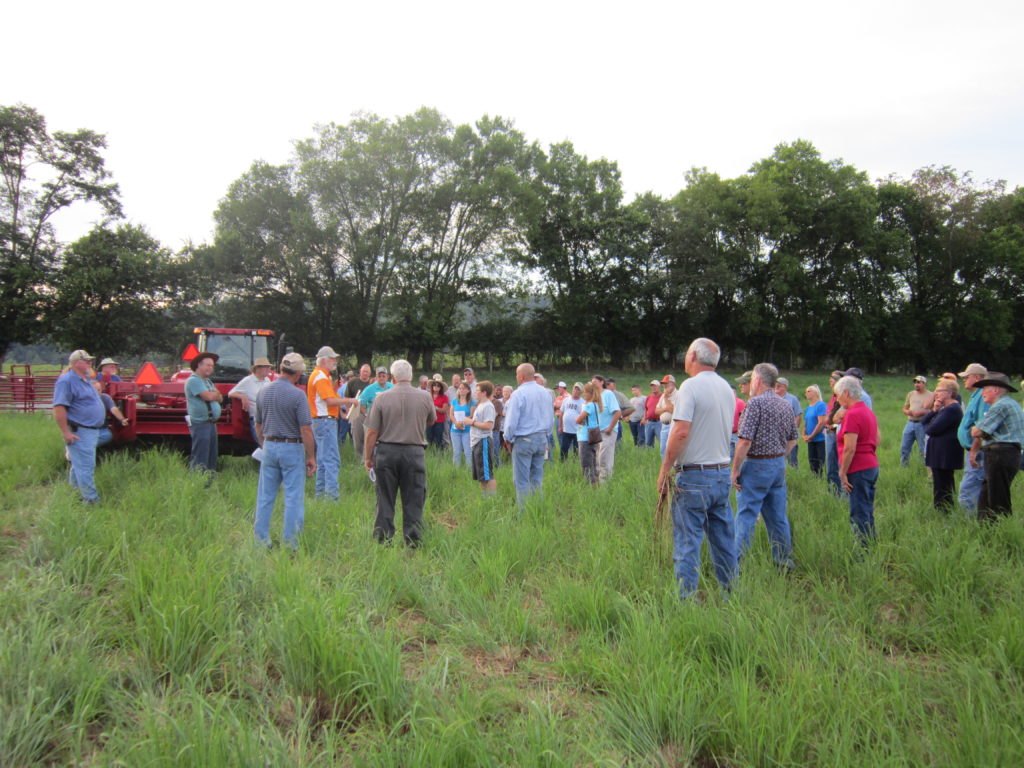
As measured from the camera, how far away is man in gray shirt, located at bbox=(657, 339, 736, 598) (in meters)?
3.92

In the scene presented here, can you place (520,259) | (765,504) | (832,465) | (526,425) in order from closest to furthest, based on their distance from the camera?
1. (765,504)
2. (526,425)
3. (832,465)
4. (520,259)

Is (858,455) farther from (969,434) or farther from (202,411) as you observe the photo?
(202,411)

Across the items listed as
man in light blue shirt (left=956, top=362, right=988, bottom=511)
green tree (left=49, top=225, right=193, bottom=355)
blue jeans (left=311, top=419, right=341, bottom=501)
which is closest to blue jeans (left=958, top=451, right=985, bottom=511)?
man in light blue shirt (left=956, top=362, right=988, bottom=511)

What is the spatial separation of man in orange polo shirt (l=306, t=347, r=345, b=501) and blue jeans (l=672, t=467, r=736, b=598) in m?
4.45

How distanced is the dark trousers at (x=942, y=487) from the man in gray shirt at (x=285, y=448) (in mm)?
6494

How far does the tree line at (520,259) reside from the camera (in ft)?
106

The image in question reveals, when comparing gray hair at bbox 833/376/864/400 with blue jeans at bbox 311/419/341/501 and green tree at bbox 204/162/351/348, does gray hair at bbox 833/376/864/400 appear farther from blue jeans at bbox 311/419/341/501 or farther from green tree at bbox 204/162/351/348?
green tree at bbox 204/162/351/348

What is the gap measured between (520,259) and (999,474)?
1475 inches

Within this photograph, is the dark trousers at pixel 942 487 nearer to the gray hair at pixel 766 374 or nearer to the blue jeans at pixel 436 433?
the gray hair at pixel 766 374

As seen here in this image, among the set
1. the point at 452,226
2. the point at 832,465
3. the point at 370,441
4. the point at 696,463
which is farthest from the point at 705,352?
the point at 452,226

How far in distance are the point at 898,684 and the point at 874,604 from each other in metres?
1.33

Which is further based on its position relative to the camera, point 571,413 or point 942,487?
point 571,413

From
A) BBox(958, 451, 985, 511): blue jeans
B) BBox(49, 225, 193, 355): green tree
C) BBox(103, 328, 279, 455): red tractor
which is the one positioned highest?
BBox(49, 225, 193, 355): green tree

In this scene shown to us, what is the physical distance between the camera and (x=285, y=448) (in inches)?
209
